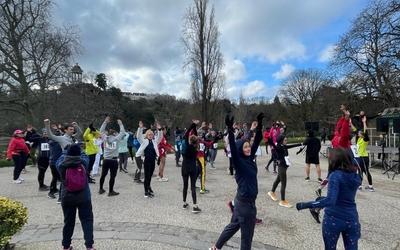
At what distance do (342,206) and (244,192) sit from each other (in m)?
1.09

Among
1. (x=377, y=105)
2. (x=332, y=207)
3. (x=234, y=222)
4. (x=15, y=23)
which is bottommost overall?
(x=234, y=222)

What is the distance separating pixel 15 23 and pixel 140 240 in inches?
762

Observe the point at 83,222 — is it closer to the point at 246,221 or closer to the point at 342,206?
the point at 246,221

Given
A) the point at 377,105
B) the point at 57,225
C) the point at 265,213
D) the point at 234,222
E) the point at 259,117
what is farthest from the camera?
the point at 377,105

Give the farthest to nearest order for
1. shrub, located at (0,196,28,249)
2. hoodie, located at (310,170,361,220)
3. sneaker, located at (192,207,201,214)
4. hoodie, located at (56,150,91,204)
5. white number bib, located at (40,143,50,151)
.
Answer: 1. white number bib, located at (40,143,50,151)
2. sneaker, located at (192,207,201,214)
3. hoodie, located at (56,150,91,204)
4. shrub, located at (0,196,28,249)
5. hoodie, located at (310,170,361,220)

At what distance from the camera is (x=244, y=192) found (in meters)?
2.96

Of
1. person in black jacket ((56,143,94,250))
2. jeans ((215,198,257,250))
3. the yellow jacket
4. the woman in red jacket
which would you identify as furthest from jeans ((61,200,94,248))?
the woman in red jacket

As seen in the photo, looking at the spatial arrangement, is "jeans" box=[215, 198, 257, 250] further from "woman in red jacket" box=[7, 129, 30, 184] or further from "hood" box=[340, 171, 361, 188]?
"woman in red jacket" box=[7, 129, 30, 184]

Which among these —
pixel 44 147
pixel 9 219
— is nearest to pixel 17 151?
pixel 44 147

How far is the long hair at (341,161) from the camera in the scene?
8.51ft

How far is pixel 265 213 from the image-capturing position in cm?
511

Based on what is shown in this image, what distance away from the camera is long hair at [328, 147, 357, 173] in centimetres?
259

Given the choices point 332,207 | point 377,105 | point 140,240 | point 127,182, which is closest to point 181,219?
point 140,240

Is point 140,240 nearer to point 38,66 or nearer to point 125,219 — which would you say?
point 125,219
